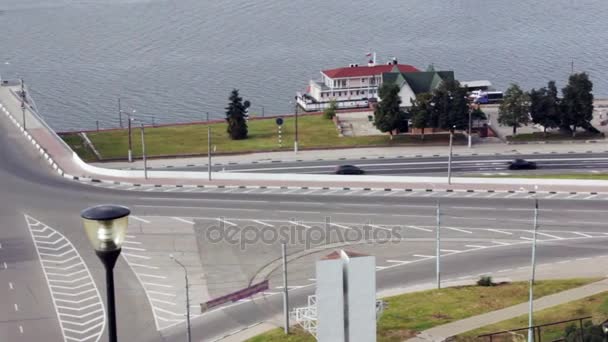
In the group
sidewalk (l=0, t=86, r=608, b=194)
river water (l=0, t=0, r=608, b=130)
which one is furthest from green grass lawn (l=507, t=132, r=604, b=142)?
river water (l=0, t=0, r=608, b=130)

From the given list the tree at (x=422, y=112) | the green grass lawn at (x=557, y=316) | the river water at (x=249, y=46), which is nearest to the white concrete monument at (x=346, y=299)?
the green grass lawn at (x=557, y=316)

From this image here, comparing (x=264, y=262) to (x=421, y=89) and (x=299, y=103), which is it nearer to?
(x=421, y=89)

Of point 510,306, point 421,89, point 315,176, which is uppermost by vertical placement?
point 421,89

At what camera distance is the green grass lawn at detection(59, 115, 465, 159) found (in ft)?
262

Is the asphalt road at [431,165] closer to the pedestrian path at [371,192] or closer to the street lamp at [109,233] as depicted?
the pedestrian path at [371,192]

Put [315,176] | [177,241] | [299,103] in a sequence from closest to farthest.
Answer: [177,241], [315,176], [299,103]

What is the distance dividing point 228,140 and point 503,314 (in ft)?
156

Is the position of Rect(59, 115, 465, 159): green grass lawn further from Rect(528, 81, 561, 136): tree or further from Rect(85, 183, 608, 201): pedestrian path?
Rect(85, 183, 608, 201): pedestrian path

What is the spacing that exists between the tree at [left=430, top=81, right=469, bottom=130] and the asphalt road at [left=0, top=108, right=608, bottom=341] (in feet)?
67.0

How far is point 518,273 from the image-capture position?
46969 millimetres

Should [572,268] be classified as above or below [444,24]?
below

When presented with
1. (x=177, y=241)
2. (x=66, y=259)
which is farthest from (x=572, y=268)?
(x=66, y=259)

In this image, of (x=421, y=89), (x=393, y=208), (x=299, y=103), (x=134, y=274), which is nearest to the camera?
(x=134, y=274)

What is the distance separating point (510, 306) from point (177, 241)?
21144mm
